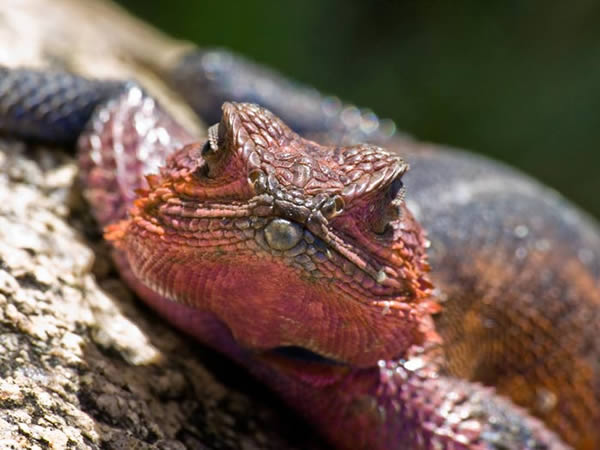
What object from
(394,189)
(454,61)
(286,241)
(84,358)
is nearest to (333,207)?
(286,241)

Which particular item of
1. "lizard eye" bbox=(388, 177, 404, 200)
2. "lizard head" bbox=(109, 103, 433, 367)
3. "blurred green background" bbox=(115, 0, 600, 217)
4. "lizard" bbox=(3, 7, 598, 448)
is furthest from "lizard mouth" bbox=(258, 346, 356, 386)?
"blurred green background" bbox=(115, 0, 600, 217)

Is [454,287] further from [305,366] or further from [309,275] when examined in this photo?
[309,275]

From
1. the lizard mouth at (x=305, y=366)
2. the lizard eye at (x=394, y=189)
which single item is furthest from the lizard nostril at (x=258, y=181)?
the lizard mouth at (x=305, y=366)

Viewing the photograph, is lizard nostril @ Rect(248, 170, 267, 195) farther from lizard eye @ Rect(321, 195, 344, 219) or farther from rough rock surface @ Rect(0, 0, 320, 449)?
rough rock surface @ Rect(0, 0, 320, 449)

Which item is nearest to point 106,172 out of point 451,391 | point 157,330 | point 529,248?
point 157,330

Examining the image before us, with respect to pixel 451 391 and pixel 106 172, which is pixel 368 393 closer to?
pixel 451 391

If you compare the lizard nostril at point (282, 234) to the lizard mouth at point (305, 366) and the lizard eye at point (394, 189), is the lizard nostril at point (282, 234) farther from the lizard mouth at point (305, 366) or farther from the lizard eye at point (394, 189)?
the lizard mouth at point (305, 366)

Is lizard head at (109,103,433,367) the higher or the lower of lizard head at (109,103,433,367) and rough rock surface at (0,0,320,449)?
the higher
